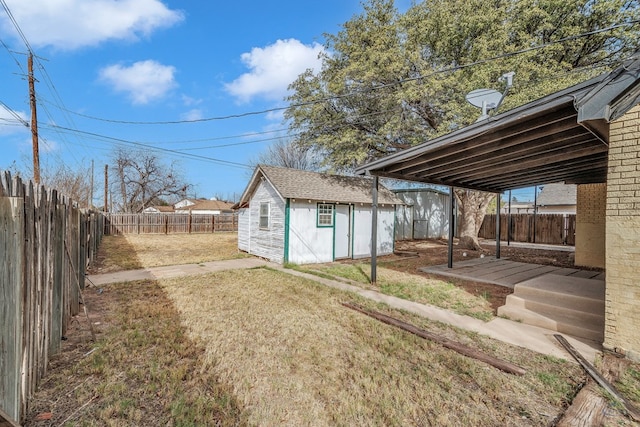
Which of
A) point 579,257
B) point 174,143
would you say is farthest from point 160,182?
point 579,257

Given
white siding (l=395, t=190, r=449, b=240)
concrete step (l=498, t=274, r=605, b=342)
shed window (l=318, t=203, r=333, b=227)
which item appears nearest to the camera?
concrete step (l=498, t=274, r=605, b=342)

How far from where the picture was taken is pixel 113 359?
3.23m

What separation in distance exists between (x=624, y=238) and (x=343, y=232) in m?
8.08

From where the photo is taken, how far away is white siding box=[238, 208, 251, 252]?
12.1m

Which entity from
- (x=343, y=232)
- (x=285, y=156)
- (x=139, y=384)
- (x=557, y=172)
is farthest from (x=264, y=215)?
(x=285, y=156)

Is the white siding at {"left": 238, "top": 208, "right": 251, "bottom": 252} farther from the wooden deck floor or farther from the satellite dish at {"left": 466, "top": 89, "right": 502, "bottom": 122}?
the satellite dish at {"left": 466, "top": 89, "right": 502, "bottom": 122}

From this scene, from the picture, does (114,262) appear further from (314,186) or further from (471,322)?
(471,322)

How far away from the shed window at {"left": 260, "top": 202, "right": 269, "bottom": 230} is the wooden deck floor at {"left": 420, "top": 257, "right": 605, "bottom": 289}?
5.69m

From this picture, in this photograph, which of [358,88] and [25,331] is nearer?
[25,331]

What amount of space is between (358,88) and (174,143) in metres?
16.9

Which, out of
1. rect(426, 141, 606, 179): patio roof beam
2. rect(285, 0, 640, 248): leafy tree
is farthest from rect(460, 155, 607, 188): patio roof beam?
rect(285, 0, 640, 248): leafy tree

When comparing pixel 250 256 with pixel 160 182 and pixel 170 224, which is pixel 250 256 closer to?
pixel 170 224

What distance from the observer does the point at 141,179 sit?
29.5m

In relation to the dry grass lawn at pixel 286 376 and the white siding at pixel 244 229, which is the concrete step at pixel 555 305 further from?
the white siding at pixel 244 229
